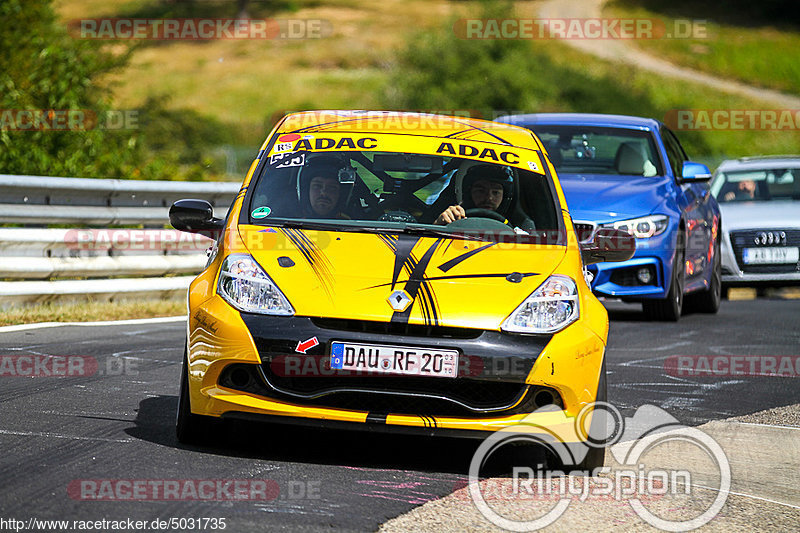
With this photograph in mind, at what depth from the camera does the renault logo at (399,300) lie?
5.38 m

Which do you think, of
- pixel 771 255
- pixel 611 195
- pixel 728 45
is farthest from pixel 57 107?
pixel 728 45

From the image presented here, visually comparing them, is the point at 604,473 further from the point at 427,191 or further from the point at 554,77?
the point at 554,77

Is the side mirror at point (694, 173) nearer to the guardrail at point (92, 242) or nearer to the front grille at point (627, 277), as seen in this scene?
the front grille at point (627, 277)

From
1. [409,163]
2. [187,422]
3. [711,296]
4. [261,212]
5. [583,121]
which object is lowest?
[711,296]

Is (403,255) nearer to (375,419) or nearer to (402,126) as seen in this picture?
(375,419)

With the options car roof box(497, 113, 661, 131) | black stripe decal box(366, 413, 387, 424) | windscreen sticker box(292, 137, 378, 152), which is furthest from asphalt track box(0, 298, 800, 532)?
car roof box(497, 113, 661, 131)

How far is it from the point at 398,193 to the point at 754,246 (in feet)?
29.0

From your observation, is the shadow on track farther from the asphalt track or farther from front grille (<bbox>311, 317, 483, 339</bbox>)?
front grille (<bbox>311, 317, 483, 339</bbox>)

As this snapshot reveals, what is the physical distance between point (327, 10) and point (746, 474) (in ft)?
324

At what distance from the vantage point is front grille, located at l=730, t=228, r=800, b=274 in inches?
579

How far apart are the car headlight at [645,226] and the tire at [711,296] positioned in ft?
6.35

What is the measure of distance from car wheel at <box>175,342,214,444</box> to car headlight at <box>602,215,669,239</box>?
6.19 metres

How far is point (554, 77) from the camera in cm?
5722

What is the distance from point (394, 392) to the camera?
5336 mm
